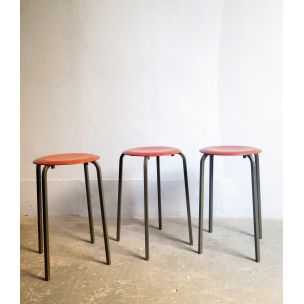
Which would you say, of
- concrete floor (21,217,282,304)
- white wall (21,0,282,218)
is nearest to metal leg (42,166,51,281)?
concrete floor (21,217,282,304)

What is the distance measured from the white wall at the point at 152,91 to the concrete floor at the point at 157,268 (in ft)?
1.12

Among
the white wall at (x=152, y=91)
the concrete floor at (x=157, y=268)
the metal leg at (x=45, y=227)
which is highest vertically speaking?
the white wall at (x=152, y=91)

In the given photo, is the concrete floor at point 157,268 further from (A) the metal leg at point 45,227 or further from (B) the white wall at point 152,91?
(B) the white wall at point 152,91

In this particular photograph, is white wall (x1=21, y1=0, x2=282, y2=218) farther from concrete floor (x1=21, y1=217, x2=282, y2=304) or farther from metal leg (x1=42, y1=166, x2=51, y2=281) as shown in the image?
metal leg (x1=42, y1=166, x2=51, y2=281)

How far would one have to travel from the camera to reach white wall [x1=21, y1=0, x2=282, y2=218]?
90.4 inches

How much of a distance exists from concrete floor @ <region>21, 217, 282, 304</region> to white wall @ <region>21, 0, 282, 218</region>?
343 millimetres

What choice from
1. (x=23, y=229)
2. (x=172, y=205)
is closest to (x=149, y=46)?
(x=172, y=205)

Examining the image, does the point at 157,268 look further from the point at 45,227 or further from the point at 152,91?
the point at 152,91

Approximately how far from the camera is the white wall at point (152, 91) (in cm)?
229

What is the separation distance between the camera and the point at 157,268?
159 centimetres

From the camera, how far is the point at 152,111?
237 centimetres

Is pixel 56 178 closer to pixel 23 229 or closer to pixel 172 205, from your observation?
pixel 23 229

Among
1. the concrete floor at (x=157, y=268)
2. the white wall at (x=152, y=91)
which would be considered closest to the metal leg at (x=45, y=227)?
the concrete floor at (x=157, y=268)

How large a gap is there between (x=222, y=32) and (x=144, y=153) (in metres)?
1.17
